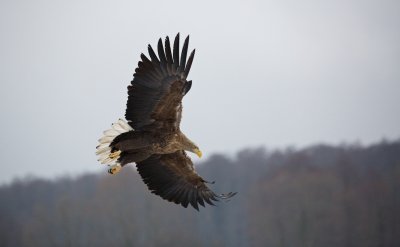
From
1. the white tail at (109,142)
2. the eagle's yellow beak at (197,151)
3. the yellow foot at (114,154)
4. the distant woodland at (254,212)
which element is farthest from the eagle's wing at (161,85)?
the distant woodland at (254,212)

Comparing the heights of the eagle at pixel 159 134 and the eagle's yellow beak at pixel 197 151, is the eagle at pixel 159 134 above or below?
above

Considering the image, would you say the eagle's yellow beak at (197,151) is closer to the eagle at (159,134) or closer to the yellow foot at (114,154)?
the eagle at (159,134)

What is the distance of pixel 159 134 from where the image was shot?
33.2 feet

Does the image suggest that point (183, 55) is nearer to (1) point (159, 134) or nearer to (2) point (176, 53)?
(2) point (176, 53)

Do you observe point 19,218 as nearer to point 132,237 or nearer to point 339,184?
point 132,237

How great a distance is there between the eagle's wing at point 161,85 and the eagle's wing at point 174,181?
4.06ft

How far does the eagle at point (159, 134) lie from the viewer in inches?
385

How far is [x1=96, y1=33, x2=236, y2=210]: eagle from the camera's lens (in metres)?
9.79

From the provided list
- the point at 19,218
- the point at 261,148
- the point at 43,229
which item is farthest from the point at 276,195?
the point at 261,148

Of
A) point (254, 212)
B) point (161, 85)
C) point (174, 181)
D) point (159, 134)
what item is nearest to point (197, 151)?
point (159, 134)

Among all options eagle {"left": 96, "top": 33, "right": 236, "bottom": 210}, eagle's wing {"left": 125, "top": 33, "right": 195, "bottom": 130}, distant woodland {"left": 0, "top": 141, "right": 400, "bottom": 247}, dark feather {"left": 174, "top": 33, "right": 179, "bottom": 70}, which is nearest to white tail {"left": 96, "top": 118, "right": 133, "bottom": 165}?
eagle {"left": 96, "top": 33, "right": 236, "bottom": 210}

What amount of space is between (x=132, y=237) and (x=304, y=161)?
1349 centimetres

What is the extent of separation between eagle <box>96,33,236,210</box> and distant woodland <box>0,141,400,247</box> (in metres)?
15.2

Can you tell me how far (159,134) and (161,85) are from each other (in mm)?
665
